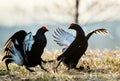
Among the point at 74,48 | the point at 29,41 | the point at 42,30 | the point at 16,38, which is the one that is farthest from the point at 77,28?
the point at 16,38

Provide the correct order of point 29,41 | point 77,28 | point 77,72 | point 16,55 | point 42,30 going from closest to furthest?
1. point 29,41
2. point 42,30
3. point 16,55
4. point 77,28
5. point 77,72

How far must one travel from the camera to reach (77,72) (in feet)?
37.3

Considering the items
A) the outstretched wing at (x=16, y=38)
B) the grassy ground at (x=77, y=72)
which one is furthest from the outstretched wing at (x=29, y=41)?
the grassy ground at (x=77, y=72)

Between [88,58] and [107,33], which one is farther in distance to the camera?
[88,58]

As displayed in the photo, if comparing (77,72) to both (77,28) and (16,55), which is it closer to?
(77,28)

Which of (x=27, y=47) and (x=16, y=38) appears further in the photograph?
(x=16, y=38)

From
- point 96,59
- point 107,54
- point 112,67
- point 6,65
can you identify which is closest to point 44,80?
point 6,65

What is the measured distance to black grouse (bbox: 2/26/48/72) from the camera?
10594 mm

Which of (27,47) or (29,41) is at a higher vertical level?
(29,41)

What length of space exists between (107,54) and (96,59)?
1113mm

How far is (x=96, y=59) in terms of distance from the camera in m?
12.9

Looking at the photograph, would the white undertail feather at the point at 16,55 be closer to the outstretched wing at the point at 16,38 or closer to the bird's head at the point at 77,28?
the outstretched wing at the point at 16,38

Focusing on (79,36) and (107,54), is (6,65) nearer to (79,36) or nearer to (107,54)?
(79,36)

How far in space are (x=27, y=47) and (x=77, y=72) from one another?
1.34m
